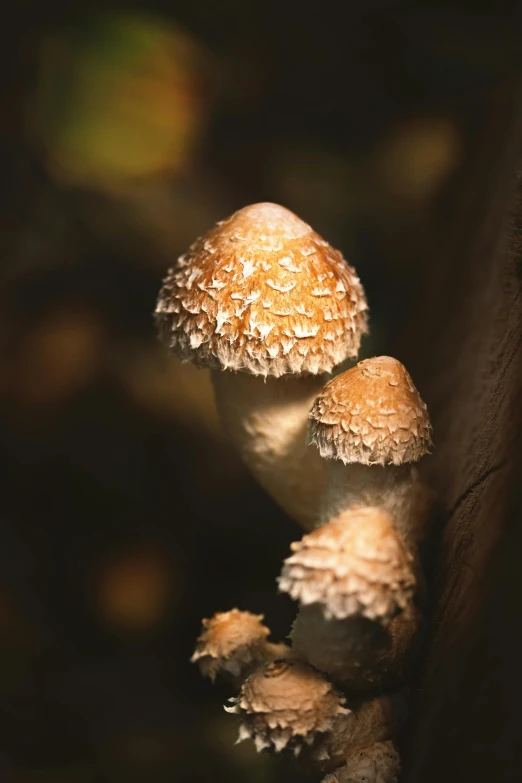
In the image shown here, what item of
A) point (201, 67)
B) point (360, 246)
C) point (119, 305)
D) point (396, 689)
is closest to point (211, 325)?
point (396, 689)

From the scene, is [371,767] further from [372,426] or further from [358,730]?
[372,426]

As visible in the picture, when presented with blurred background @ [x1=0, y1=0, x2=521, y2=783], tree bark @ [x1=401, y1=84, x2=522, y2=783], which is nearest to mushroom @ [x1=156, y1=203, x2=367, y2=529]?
tree bark @ [x1=401, y1=84, x2=522, y2=783]

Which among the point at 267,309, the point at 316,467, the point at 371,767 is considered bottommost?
the point at 371,767

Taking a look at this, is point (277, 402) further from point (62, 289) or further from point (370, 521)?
point (62, 289)

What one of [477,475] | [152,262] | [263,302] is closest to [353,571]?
[477,475]

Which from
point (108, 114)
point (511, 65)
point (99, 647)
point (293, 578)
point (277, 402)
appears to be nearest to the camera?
point (293, 578)

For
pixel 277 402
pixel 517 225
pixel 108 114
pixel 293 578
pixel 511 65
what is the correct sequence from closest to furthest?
pixel 293 578 < pixel 517 225 < pixel 277 402 < pixel 511 65 < pixel 108 114

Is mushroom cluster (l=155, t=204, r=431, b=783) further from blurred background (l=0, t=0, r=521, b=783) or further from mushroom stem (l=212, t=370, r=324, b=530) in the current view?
blurred background (l=0, t=0, r=521, b=783)
